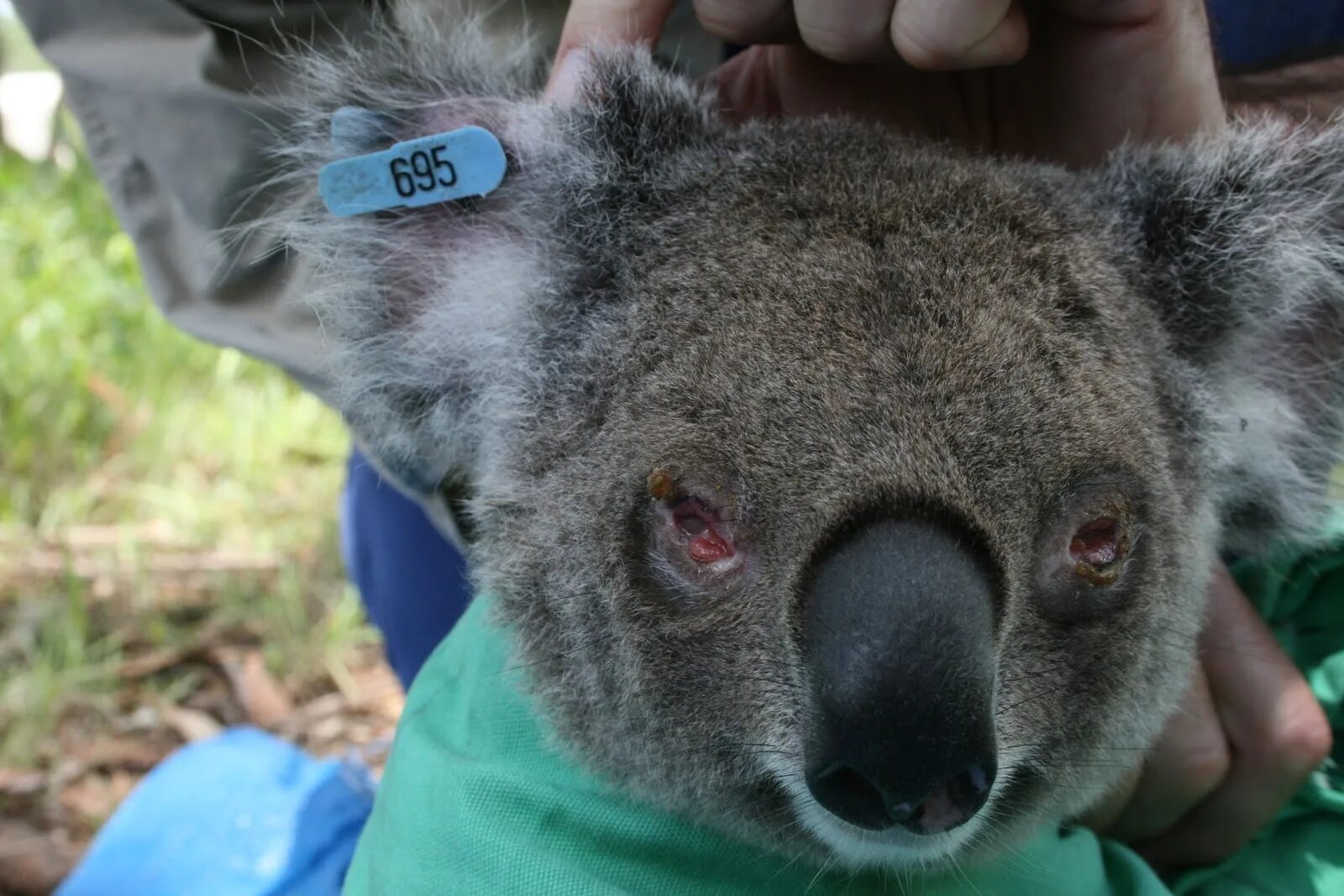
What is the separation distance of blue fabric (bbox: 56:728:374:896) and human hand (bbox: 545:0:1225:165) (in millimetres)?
1743

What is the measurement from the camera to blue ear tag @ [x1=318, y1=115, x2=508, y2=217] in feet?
5.08

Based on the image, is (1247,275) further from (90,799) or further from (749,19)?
(90,799)

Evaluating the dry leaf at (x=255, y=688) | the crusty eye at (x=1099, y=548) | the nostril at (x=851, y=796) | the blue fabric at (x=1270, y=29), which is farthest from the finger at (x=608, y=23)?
the dry leaf at (x=255, y=688)

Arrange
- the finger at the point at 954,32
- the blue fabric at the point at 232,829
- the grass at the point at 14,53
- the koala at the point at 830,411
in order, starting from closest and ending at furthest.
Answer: the koala at the point at 830,411 < the finger at the point at 954,32 < the blue fabric at the point at 232,829 < the grass at the point at 14,53

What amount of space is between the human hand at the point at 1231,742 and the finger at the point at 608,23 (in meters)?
1.20

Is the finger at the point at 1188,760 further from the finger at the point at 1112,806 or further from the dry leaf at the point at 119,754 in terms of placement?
the dry leaf at the point at 119,754

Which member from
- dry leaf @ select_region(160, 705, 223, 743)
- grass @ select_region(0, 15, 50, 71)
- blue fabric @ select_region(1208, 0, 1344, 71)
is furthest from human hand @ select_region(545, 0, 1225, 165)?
grass @ select_region(0, 15, 50, 71)

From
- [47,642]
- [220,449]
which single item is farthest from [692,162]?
[220,449]

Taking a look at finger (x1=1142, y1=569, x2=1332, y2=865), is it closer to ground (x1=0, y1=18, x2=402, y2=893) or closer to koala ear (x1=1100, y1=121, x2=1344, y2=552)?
koala ear (x1=1100, y1=121, x2=1344, y2=552)

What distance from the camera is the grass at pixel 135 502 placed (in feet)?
11.1

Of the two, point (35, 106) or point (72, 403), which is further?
point (35, 106)

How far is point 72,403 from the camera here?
13.5ft

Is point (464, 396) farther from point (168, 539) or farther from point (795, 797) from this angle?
point (168, 539)

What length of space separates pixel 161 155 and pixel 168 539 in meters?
1.87
